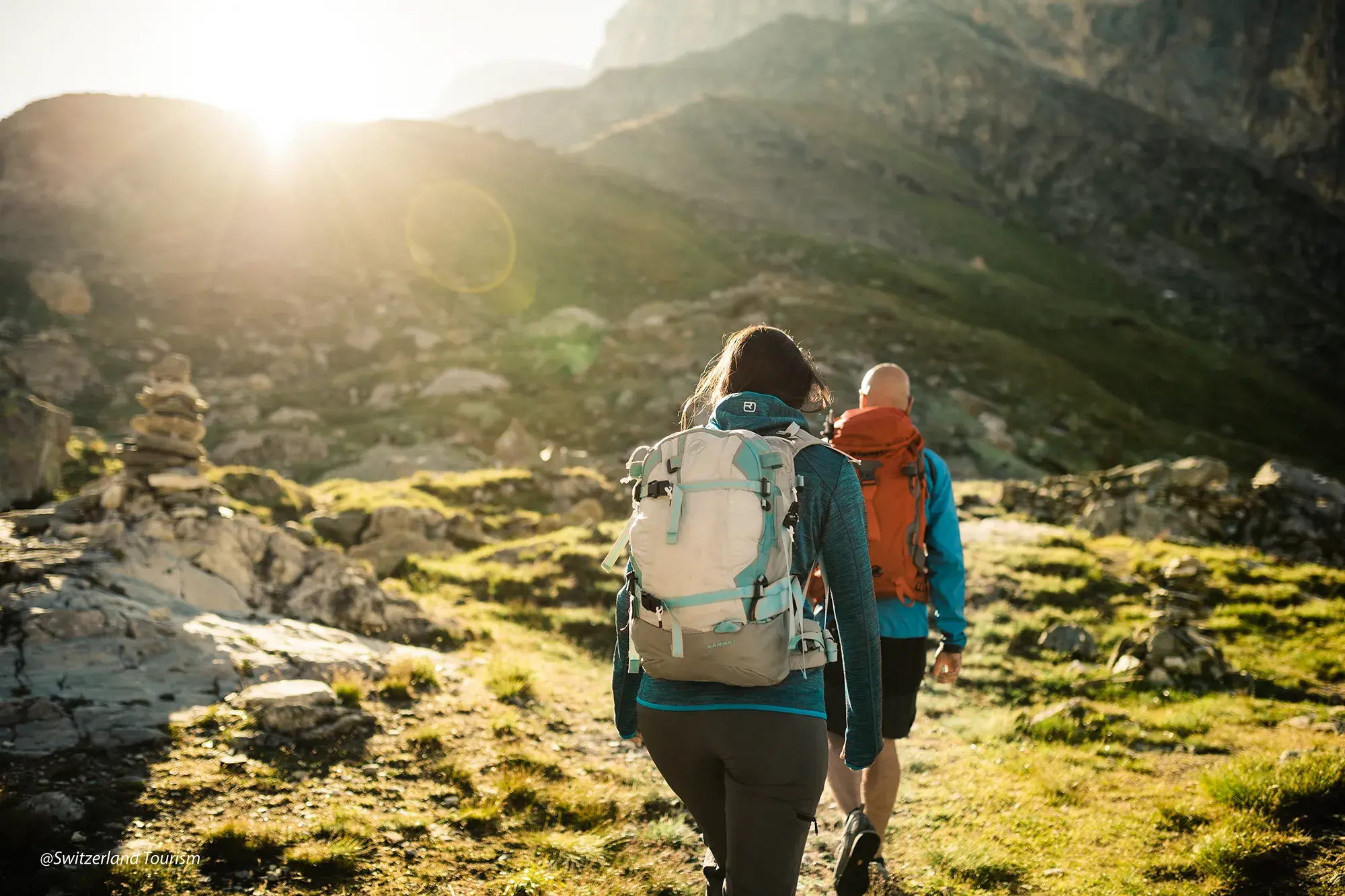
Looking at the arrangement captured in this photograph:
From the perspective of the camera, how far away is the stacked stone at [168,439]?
10.1 m

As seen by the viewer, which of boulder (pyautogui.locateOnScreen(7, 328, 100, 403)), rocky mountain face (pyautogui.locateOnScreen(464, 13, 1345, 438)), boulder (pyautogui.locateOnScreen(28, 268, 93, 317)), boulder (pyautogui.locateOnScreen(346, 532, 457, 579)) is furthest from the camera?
rocky mountain face (pyautogui.locateOnScreen(464, 13, 1345, 438))

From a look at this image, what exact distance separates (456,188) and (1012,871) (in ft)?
187

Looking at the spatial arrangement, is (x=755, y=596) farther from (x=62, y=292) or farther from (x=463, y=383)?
(x=62, y=292)

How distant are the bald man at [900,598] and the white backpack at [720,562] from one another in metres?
1.62

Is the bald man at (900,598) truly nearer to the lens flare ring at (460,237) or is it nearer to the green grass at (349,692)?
the green grass at (349,692)

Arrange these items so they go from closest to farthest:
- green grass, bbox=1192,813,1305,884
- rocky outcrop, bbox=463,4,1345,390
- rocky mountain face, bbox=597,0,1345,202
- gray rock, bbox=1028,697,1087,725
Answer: green grass, bbox=1192,813,1305,884 < gray rock, bbox=1028,697,1087,725 < rocky outcrop, bbox=463,4,1345,390 < rocky mountain face, bbox=597,0,1345,202

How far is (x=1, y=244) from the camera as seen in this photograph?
1542 inches

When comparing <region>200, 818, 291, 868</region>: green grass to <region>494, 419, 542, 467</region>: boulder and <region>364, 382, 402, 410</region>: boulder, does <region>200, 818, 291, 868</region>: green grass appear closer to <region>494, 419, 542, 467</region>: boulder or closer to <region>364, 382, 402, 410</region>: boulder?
<region>494, 419, 542, 467</region>: boulder

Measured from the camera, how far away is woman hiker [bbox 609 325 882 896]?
2.54m

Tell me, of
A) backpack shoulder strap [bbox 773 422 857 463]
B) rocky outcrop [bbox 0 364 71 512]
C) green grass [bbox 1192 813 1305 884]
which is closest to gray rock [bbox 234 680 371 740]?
backpack shoulder strap [bbox 773 422 857 463]

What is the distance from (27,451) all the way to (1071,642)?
16.7m

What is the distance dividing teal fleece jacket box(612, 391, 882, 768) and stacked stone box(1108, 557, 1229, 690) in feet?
25.4

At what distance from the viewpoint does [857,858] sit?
378 cm

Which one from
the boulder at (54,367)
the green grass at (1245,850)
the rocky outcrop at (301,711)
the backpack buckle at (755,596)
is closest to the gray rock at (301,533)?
the rocky outcrop at (301,711)
